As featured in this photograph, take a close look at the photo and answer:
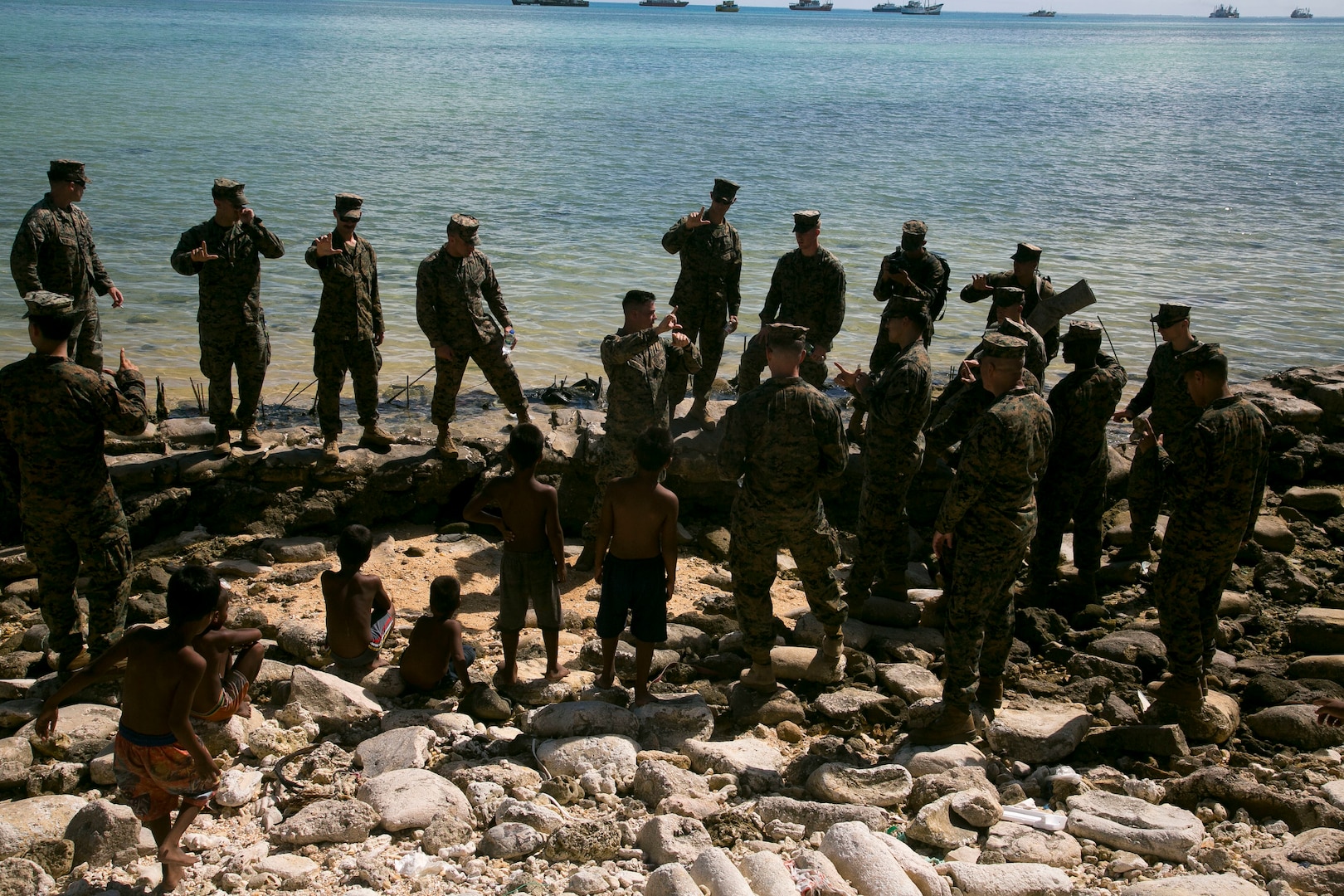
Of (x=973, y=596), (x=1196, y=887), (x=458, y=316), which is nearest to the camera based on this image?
(x=1196, y=887)

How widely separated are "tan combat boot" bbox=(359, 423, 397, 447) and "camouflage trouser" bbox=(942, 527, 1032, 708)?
5.02 meters

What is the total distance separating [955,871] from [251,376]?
257 inches

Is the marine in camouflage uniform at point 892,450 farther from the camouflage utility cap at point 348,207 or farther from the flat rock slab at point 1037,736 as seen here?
the camouflage utility cap at point 348,207

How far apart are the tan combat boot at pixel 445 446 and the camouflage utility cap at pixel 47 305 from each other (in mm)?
3518

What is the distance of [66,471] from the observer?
5.86 meters

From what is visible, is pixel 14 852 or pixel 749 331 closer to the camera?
pixel 14 852

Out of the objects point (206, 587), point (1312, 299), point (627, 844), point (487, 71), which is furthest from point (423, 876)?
point (487, 71)

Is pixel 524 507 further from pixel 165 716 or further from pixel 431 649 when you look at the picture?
pixel 165 716

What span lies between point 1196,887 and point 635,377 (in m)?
4.86

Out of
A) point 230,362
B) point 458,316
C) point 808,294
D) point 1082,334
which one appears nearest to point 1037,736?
point 1082,334

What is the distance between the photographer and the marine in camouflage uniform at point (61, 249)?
27.6 ft

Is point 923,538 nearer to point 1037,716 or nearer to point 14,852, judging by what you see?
point 1037,716

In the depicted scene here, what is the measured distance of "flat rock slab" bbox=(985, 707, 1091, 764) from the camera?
19.0ft

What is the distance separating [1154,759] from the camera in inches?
229
